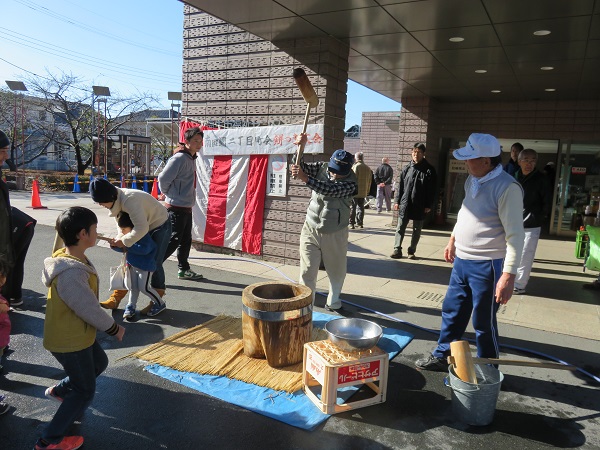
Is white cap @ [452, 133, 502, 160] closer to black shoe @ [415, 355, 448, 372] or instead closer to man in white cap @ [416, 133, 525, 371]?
man in white cap @ [416, 133, 525, 371]

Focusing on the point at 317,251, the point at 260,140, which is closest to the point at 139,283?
the point at 317,251

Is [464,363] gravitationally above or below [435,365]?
above

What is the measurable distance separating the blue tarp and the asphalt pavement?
0.17 ft

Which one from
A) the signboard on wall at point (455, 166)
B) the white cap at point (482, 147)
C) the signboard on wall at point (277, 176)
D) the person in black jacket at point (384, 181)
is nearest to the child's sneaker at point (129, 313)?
the signboard on wall at point (277, 176)

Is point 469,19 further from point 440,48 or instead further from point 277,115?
point 277,115

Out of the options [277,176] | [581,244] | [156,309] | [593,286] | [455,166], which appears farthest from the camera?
[455,166]

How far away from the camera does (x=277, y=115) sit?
668cm

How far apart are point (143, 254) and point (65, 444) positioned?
2.03m

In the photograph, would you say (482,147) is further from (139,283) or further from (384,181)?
(384,181)

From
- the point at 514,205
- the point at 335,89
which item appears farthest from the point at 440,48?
the point at 514,205

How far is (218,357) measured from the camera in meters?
3.62

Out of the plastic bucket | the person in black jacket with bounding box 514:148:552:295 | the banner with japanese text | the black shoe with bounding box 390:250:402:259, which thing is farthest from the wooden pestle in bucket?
the black shoe with bounding box 390:250:402:259

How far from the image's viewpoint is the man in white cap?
296 cm

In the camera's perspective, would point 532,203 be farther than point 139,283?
Yes
